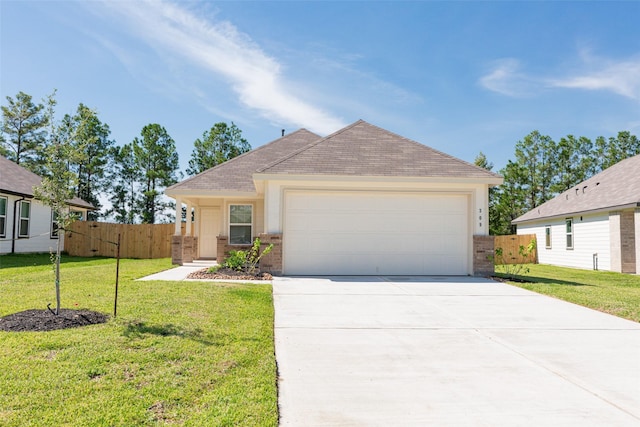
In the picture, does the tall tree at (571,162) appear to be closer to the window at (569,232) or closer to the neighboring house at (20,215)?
the window at (569,232)

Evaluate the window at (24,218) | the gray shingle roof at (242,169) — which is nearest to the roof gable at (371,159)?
the gray shingle roof at (242,169)

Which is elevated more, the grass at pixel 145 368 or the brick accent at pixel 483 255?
the brick accent at pixel 483 255

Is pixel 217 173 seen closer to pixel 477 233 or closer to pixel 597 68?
pixel 477 233

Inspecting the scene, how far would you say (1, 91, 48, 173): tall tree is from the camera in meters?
29.1

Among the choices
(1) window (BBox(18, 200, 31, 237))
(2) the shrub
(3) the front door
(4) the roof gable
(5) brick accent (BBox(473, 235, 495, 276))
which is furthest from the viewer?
(1) window (BBox(18, 200, 31, 237))

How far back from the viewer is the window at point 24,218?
56.4 feet

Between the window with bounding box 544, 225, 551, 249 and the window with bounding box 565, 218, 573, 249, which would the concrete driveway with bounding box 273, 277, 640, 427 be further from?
the window with bounding box 544, 225, 551, 249

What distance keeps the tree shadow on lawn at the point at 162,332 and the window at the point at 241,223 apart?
9.78m

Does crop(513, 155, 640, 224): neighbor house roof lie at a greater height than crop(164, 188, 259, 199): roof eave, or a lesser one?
greater

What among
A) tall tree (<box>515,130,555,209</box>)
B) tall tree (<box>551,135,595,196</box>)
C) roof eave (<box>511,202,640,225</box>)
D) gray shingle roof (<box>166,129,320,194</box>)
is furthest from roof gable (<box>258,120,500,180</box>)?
tall tree (<box>551,135,595,196</box>)

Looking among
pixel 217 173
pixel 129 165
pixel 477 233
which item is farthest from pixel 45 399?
pixel 129 165

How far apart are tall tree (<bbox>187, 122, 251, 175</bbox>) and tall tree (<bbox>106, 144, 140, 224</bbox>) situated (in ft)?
15.1

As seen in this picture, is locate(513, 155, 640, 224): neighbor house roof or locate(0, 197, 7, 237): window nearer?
locate(513, 155, 640, 224): neighbor house roof

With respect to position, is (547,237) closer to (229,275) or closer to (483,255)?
(483,255)
